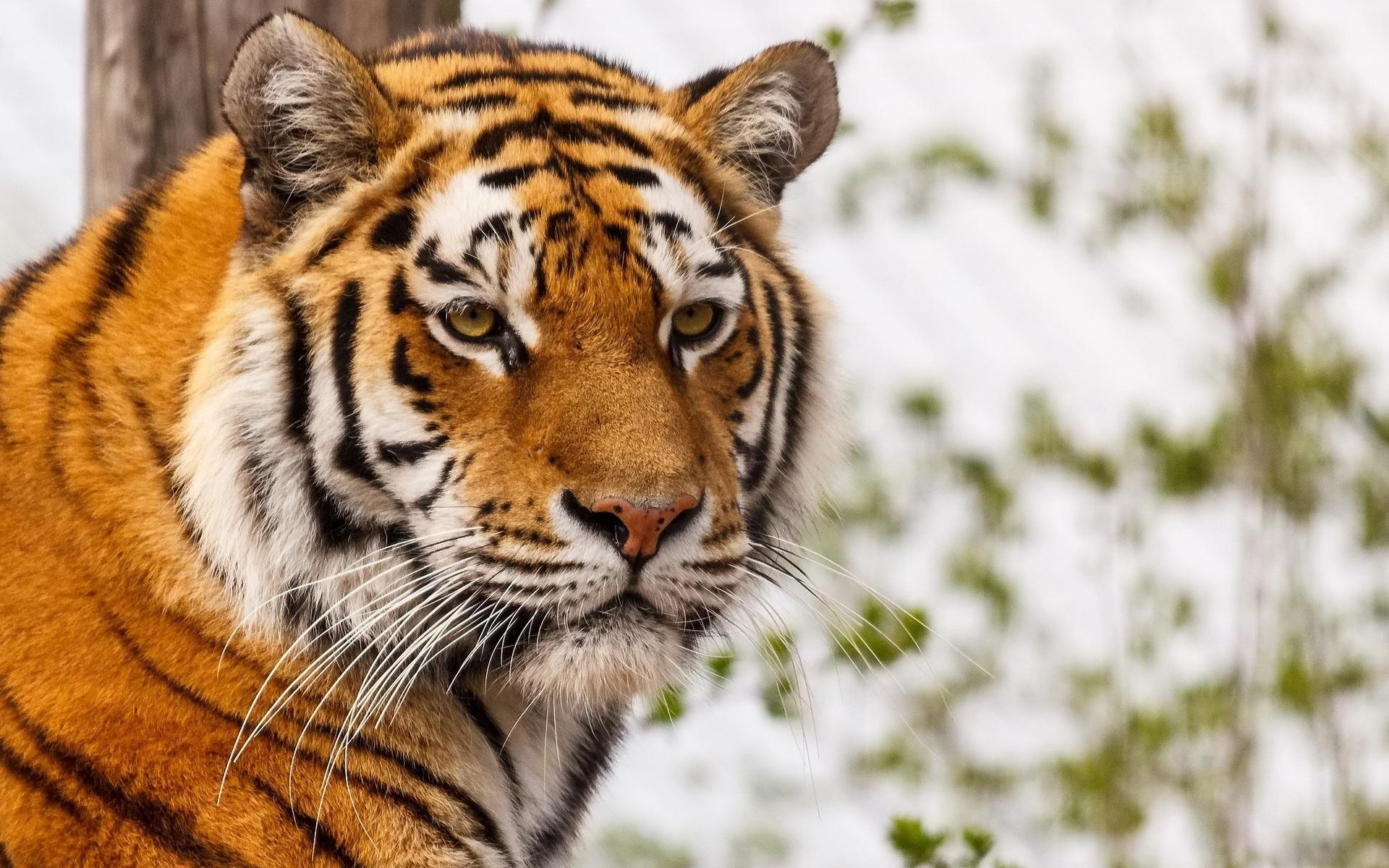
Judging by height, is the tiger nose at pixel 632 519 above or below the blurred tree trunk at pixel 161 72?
below

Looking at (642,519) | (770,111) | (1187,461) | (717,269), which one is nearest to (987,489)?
(1187,461)

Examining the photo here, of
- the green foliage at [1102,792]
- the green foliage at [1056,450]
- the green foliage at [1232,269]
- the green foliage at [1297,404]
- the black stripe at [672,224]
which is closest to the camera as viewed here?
the black stripe at [672,224]

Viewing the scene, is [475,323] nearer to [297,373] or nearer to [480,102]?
[297,373]

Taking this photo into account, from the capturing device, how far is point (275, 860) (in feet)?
5.43

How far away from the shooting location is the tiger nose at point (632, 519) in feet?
A: 5.40

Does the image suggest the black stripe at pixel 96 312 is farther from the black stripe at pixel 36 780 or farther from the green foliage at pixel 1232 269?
the green foliage at pixel 1232 269

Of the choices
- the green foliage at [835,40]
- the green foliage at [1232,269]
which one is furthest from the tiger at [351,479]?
the green foliage at [1232,269]

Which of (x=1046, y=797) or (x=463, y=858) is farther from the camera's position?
(x=1046, y=797)

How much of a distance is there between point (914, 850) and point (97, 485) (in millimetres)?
1168

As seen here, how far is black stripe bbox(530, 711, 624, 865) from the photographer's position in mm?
→ 2072

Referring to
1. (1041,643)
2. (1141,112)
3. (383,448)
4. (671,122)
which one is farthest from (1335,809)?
(383,448)

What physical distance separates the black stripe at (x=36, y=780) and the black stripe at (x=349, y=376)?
476 mm

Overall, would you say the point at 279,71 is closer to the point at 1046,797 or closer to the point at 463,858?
the point at 463,858

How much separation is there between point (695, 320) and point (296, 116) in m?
0.54
